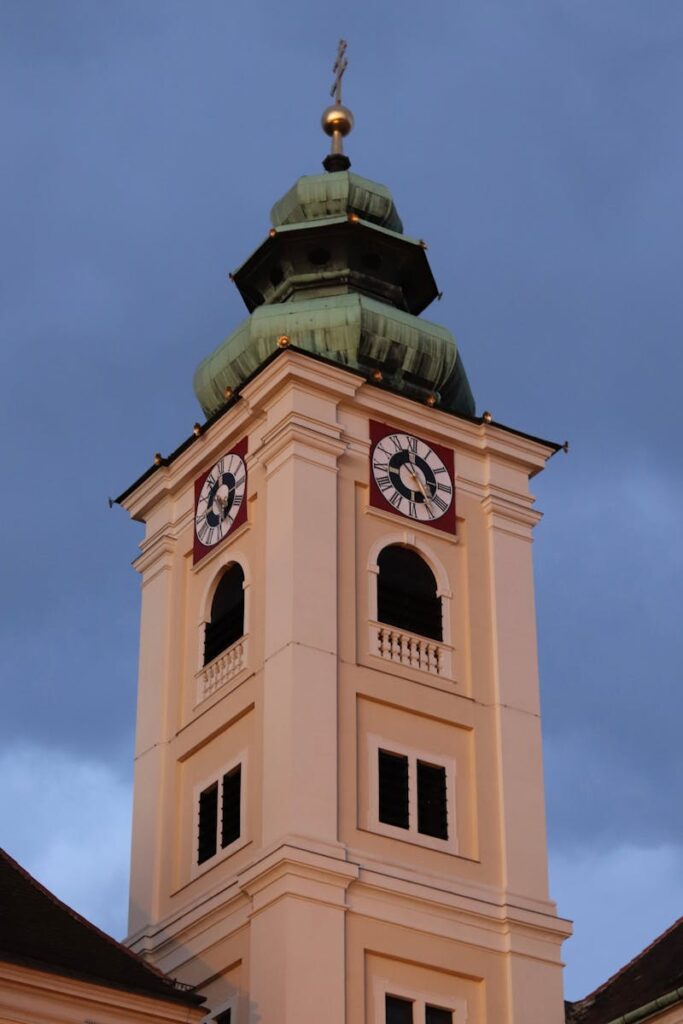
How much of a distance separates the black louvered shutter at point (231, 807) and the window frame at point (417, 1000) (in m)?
2.91

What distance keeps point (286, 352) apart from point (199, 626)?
3.95 meters

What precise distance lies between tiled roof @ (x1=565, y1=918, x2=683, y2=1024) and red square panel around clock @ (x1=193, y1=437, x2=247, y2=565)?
7.84m

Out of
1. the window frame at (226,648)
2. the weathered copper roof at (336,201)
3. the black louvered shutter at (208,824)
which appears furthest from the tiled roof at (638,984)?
the weathered copper roof at (336,201)

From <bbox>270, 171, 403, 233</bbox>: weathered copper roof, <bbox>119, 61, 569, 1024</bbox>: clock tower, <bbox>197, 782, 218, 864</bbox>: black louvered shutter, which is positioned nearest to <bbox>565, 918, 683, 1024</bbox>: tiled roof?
<bbox>119, 61, 569, 1024</bbox>: clock tower

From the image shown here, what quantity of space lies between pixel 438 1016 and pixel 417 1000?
397 millimetres

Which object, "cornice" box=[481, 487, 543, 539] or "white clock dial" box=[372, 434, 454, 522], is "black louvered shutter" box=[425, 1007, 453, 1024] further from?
"cornice" box=[481, 487, 543, 539]

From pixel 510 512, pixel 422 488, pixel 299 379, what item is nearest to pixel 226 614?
pixel 422 488

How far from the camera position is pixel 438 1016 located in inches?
1185

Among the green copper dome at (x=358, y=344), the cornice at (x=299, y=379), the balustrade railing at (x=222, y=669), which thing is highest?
the green copper dome at (x=358, y=344)

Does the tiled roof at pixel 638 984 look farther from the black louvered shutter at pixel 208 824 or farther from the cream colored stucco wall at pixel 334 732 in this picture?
the black louvered shutter at pixel 208 824

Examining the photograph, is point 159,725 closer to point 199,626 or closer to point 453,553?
point 199,626

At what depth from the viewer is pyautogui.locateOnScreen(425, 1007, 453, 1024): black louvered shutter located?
30.0m

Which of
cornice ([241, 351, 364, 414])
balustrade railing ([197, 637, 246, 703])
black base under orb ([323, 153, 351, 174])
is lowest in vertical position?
balustrade railing ([197, 637, 246, 703])

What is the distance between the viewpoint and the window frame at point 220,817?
31.1 metres
